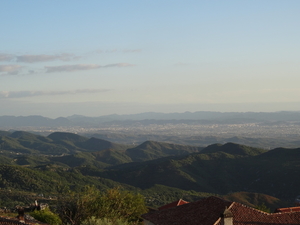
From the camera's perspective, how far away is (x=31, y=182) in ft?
297

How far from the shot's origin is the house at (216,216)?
1030 inches

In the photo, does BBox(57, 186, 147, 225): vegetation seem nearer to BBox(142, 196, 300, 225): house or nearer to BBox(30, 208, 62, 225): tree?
BBox(30, 208, 62, 225): tree

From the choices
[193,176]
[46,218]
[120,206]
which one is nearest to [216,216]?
[46,218]

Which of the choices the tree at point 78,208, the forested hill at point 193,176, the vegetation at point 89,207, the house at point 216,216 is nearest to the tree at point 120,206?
the vegetation at point 89,207

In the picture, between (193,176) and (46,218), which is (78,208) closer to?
(46,218)

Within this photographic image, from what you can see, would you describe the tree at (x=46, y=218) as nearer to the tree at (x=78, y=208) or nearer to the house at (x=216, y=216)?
the tree at (x=78, y=208)

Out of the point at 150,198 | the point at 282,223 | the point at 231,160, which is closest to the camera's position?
the point at 282,223

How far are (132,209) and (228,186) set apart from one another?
73895 mm

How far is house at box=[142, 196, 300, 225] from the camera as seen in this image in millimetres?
26156

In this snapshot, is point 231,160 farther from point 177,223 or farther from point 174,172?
point 177,223

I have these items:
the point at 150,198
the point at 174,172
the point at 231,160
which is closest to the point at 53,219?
the point at 150,198

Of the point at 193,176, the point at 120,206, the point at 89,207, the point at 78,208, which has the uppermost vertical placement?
the point at 78,208

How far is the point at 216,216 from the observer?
25.9 meters

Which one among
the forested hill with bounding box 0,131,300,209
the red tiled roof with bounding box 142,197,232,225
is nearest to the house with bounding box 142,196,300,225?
the red tiled roof with bounding box 142,197,232,225
